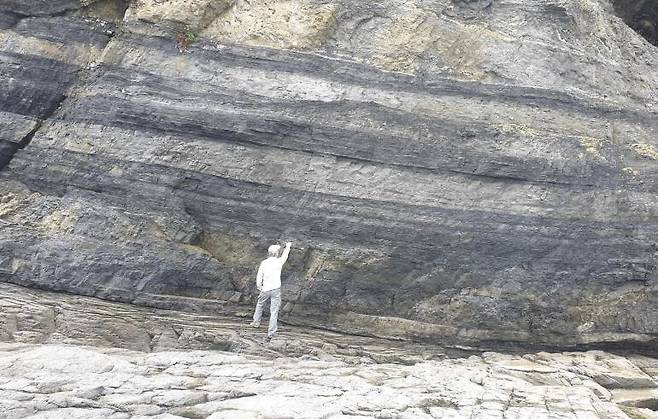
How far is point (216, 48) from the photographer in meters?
10.2

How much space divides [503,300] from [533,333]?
0.72 meters

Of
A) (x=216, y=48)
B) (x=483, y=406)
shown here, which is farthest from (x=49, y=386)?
(x=216, y=48)

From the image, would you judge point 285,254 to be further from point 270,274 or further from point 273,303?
point 273,303

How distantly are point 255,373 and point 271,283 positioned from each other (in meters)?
1.68

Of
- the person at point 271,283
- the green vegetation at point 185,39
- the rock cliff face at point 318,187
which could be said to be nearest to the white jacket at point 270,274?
the person at point 271,283

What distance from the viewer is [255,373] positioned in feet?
25.6

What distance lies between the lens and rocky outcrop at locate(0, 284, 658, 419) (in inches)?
267

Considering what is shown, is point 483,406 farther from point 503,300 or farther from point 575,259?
point 575,259

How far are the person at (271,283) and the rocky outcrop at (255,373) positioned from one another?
0.37m

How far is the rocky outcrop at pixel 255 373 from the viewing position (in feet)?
22.2

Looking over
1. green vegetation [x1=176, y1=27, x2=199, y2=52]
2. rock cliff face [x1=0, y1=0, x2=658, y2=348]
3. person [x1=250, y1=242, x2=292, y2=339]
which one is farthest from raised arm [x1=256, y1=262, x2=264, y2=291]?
green vegetation [x1=176, y1=27, x2=199, y2=52]

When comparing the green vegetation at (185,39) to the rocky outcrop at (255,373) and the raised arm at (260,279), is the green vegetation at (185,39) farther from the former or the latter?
the rocky outcrop at (255,373)

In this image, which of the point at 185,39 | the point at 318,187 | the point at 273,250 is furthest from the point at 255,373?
the point at 185,39

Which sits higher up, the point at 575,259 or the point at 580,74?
the point at 580,74
